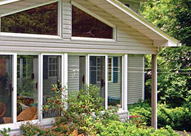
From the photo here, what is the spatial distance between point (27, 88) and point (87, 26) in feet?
8.10

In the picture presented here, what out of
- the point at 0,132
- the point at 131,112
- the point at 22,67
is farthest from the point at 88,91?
the point at 131,112

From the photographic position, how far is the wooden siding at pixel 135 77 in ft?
51.5

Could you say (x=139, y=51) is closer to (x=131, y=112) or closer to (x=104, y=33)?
(x=104, y=33)

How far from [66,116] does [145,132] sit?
85.8 inches

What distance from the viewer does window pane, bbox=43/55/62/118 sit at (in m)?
7.87

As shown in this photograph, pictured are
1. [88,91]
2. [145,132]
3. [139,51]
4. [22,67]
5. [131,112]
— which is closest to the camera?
[145,132]

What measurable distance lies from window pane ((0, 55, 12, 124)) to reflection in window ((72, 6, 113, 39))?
208 centimetres

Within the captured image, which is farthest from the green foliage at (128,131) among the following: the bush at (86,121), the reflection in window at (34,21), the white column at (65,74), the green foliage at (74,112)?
the reflection in window at (34,21)

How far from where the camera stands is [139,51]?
10039mm

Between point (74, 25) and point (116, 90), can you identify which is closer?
point (74, 25)

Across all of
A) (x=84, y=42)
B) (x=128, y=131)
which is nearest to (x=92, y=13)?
(x=84, y=42)

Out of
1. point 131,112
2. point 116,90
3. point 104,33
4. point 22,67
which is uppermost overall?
point 104,33

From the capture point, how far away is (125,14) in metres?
8.88

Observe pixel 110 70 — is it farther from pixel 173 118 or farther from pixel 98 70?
pixel 173 118
